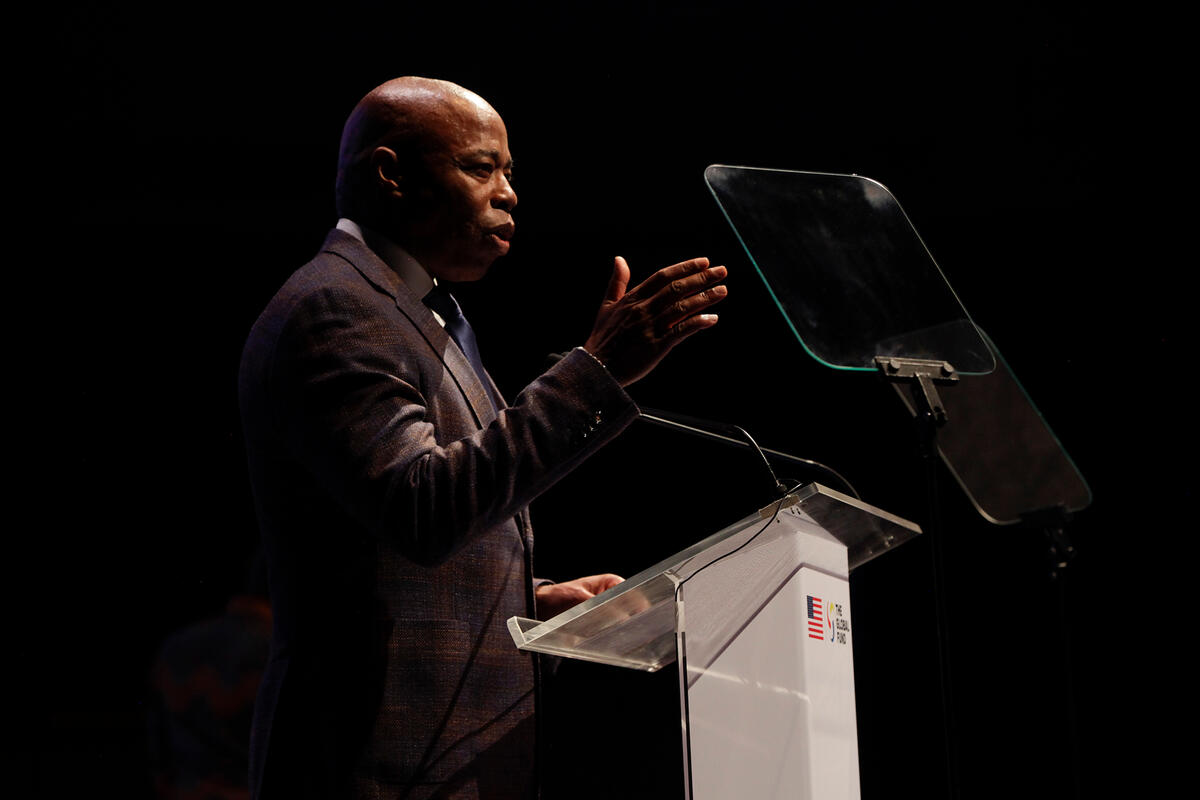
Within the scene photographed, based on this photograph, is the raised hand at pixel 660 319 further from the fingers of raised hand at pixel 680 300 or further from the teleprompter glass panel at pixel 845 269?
the teleprompter glass panel at pixel 845 269

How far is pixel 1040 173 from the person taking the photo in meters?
3.80

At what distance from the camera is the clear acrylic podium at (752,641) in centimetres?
124

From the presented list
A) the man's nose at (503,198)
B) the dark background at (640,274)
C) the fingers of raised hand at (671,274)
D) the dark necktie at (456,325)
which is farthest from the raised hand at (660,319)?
the dark background at (640,274)

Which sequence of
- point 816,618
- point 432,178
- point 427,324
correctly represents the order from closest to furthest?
1. point 816,618
2. point 427,324
3. point 432,178

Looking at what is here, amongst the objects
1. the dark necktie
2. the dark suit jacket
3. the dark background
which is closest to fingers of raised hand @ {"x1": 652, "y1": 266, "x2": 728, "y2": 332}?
the dark suit jacket

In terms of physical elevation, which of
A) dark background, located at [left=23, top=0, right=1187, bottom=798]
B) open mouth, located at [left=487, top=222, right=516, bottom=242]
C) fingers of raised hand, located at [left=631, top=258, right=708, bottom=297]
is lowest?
dark background, located at [left=23, top=0, right=1187, bottom=798]

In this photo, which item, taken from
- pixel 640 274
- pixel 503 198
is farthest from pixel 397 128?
pixel 640 274

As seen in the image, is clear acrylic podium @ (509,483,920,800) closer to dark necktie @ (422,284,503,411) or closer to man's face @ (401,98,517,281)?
dark necktie @ (422,284,503,411)

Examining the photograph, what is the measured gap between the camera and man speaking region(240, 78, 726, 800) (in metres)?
1.28

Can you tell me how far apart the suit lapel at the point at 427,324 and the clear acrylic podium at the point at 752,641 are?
1.10ft

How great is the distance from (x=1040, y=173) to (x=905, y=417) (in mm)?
959

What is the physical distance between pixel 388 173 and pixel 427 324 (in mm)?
310

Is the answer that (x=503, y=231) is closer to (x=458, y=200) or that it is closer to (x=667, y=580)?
(x=458, y=200)

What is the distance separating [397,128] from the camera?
1.70 metres
